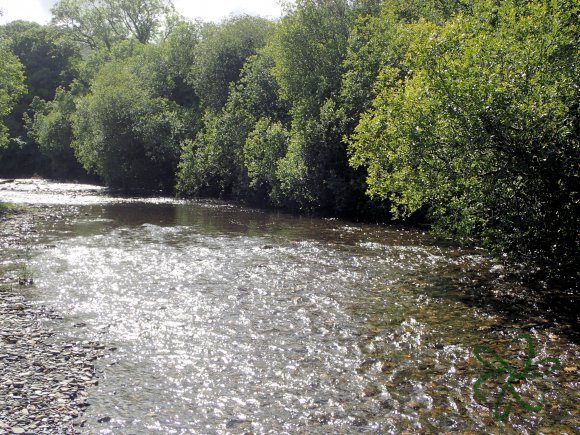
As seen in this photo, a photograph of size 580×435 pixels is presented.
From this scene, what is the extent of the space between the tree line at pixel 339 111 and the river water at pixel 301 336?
323 centimetres

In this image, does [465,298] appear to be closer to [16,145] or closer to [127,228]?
[127,228]

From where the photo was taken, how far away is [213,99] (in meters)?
56.2

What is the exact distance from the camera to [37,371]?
10.7 meters

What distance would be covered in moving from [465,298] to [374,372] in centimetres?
649

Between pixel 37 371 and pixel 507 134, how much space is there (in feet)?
42.7

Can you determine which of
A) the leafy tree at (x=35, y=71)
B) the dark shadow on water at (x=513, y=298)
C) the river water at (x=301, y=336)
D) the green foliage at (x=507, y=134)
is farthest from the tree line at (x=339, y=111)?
the river water at (x=301, y=336)

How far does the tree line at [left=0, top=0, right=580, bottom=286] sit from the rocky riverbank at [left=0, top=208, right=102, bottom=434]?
11.6m

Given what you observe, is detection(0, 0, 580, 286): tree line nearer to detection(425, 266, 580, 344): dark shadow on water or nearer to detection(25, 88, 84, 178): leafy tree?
detection(25, 88, 84, 178): leafy tree

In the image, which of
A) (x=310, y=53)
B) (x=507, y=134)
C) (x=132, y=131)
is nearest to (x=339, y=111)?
(x=310, y=53)

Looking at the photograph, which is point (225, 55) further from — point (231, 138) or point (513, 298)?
point (513, 298)

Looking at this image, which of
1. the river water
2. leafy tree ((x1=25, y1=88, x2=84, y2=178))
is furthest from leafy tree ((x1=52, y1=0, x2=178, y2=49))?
the river water

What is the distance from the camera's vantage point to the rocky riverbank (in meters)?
8.93

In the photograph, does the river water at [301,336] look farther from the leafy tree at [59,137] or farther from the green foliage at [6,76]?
the leafy tree at [59,137]

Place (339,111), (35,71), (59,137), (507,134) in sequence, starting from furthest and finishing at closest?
(35,71), (59,137), (339,111), (507,134)
